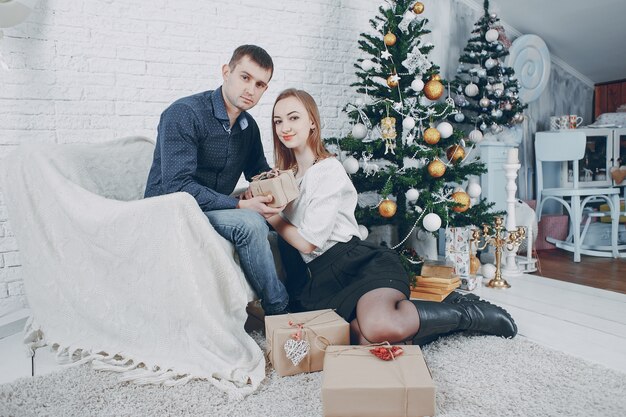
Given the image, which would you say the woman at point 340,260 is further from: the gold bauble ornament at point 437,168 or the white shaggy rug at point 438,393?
the gold bauble ornament at point 437,168

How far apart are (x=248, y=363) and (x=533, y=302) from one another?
5.58 ft

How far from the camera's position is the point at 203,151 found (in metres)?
2.08

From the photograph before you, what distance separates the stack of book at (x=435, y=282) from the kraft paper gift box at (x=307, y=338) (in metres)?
1.07

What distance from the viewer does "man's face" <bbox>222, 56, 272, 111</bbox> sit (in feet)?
6.61

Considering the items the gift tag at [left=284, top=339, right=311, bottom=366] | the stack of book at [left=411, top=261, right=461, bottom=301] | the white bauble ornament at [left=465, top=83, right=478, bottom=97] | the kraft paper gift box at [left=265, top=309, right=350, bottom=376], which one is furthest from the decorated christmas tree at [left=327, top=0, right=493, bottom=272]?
the white bauble ornament at [left=465, top=83, right=478, bottom=97]

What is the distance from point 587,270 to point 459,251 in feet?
3.91

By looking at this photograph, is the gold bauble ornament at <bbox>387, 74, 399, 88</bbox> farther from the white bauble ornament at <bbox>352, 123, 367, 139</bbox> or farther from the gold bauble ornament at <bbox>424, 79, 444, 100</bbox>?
the white bauble ornament at <bbox>352, 123, 367, 139</bbox>

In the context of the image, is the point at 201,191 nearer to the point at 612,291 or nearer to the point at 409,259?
the point at 409,259

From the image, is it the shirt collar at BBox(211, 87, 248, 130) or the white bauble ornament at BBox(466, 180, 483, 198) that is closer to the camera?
the shirt collar at BBox(211, 87, 248, 130)

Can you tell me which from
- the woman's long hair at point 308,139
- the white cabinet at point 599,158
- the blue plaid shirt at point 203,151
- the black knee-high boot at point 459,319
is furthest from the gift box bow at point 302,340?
the white cabinet at point 599,158

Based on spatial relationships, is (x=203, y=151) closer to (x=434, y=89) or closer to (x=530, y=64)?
(x=434, y=89)

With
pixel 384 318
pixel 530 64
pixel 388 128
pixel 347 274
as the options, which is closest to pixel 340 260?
pixel 347 274

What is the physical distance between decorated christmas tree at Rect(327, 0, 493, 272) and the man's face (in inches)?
32.0

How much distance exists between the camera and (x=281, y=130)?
202 centimetres
